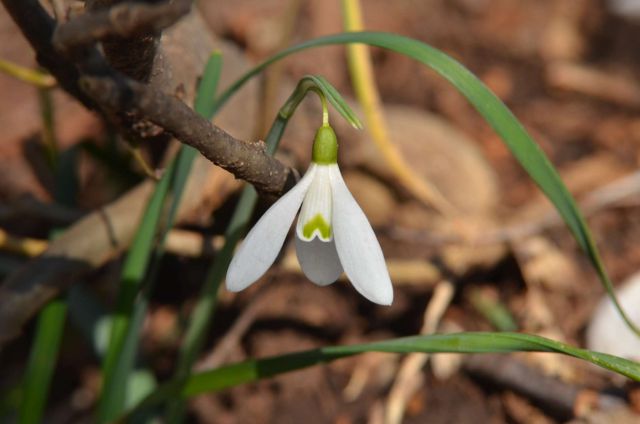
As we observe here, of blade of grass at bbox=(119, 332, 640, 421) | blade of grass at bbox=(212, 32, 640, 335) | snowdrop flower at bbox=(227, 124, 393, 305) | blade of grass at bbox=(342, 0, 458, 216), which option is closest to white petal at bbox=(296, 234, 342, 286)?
snowdrop flower at bbox=(227, 124, 393, 305)

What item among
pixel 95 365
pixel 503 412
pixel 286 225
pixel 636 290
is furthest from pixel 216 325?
pixel 286 225

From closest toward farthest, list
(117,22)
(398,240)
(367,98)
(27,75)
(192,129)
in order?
(117,22), (192,129), (27,75), (367,98), (398,240)

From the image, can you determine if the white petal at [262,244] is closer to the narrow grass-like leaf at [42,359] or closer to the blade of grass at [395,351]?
the blade of grass at [395,351]

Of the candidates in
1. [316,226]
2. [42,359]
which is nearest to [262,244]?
[316,226]

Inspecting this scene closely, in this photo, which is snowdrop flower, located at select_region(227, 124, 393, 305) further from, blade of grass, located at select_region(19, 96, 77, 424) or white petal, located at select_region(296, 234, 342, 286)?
blade of grass, located at select_region(19, 96, 77, 424)

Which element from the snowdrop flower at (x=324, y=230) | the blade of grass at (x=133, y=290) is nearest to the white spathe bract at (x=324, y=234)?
the snowdrop flower at (x=324, y=230)

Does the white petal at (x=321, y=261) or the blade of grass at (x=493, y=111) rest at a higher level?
the blade of grass at (x=493, y=111)

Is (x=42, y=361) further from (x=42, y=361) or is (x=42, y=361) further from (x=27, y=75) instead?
(x=27, y=75)
